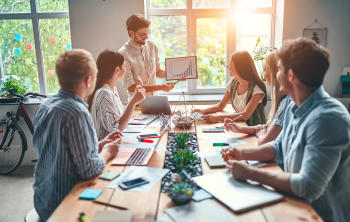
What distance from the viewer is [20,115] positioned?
362cm

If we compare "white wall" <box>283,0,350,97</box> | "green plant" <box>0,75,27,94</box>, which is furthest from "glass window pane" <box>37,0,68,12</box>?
"white wall" <box>283,0,350,97</box>

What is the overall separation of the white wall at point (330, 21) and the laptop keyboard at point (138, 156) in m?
2.58

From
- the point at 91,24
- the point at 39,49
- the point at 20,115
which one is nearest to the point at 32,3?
the point at 39,49

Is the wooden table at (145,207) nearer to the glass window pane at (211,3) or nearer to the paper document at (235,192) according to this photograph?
the paper document at (235,192)

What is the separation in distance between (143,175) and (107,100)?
2.68ft

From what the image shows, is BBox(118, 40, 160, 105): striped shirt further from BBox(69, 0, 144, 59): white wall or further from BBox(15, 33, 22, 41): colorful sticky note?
BBox(15, 33, 22, 41): colorful sticky note

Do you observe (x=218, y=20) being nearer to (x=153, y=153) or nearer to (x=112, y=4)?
(x=112, y=4)

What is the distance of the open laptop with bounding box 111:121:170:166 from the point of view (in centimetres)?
155

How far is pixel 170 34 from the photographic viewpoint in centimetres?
391

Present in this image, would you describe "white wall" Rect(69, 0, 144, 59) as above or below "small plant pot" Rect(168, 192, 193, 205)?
above

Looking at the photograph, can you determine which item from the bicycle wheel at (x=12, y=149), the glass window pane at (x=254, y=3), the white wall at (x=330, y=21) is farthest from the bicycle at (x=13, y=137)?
the white wall at (x=330, y=21)

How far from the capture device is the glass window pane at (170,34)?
12.7 feet

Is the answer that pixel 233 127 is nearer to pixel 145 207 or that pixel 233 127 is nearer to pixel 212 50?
pixel 145 207

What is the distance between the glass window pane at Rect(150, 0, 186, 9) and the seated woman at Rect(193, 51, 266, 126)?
1.58 meters
